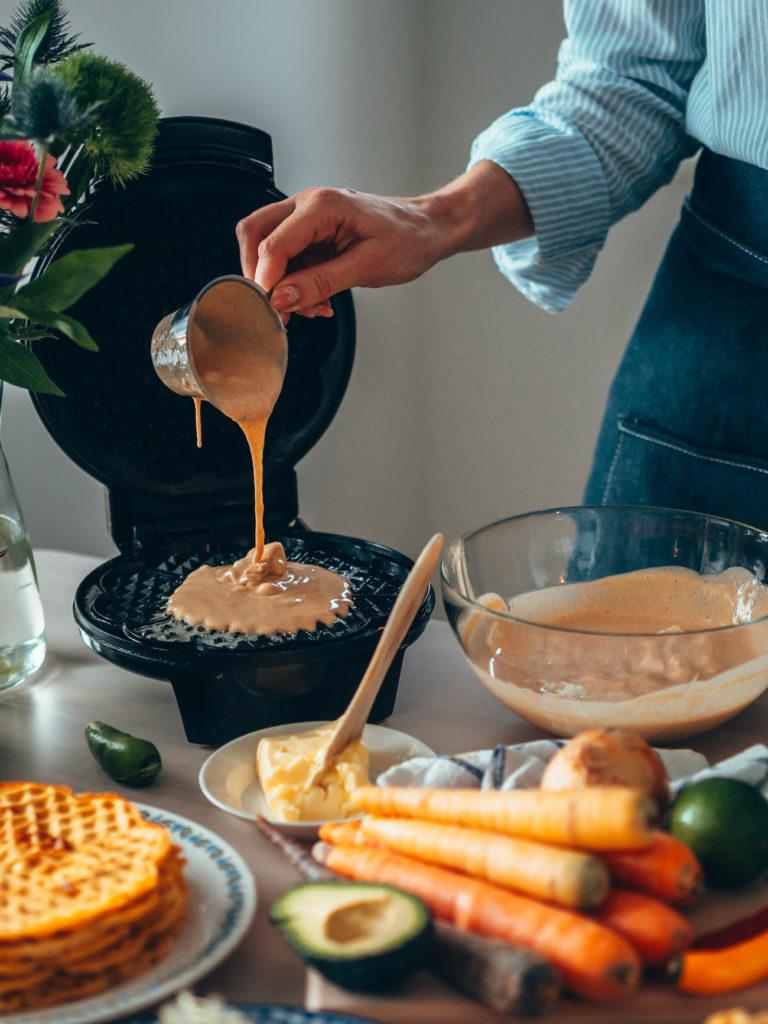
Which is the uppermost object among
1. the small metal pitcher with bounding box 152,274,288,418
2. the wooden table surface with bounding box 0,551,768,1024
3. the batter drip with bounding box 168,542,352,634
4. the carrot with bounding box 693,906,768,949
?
the small metal pitcher with bounding box 152,274,288,418

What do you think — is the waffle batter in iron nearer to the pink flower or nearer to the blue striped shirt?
the pink flower

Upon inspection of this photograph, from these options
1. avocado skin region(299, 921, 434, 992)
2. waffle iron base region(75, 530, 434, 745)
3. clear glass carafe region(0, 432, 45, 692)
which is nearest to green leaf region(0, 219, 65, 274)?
clear glass carafe region(0, 432, 45, 692)

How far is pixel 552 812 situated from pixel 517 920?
3.3 inches

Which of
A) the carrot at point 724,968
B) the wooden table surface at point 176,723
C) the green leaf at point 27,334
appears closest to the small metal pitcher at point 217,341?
the green leaf at point 27,334

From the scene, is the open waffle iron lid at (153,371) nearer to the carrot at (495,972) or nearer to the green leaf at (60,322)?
the green leaf at (60,322)

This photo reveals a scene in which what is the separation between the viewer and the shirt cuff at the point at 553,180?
73.5 inches

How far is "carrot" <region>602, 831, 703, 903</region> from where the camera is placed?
0.83 metres

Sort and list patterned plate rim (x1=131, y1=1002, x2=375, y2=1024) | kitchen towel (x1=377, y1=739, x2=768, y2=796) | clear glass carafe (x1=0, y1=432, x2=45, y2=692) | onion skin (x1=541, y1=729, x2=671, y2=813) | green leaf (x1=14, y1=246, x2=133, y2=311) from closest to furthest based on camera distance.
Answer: patterned plate rim (x1=131, y1=1002, x2=375, y2=1024) → onion skin (x1=541, y1=729, x2=671, y2=813) → kitchen towel (x1=377, y1=739, x2=768, y2=796) → green leaf (x1=14, y1=246, x2=133, y2=311) → clear glass carafe (x1=0, y1=432, x2=45, y2=692)

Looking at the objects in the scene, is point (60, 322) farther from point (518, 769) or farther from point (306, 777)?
point (518, 769)

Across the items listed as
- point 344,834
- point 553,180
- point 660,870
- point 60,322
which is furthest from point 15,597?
point 553,180

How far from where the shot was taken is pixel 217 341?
149 cm

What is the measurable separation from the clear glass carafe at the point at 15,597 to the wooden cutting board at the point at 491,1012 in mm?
756

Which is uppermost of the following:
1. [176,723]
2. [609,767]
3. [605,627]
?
[609,767]

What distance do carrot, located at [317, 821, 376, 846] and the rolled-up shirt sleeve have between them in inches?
47.3
